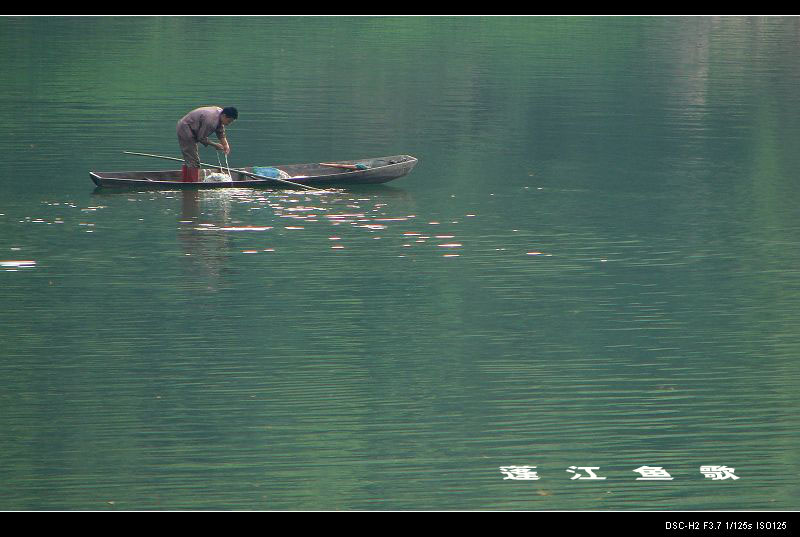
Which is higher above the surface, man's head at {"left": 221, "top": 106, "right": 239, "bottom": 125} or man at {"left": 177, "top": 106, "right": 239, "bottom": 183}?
man's head at {"left": 221, "top": 106, "right": 239, "bottom": 125}

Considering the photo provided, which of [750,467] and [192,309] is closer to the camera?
[750,467]

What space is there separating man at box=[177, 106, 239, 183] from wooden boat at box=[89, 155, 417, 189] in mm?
364

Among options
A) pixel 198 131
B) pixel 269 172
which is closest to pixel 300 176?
pixel 269 172

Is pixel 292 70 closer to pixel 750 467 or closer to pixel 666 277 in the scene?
pixel 666 277

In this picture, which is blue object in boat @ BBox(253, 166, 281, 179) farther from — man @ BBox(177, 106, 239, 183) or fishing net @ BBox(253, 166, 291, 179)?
man @ BBox(177, 106, 239, 183)

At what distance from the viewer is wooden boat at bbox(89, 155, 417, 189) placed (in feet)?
73.1

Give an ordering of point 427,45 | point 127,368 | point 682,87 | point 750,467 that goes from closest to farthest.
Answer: point 750,467 → point 127,368 → point 682,87 → point 427,45

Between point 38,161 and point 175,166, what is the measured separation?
2545 mm

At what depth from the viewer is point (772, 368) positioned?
13.4 meters

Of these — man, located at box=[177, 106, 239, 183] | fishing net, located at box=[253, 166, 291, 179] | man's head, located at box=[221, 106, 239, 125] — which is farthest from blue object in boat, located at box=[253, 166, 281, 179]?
man's head, located at box=[221, 106, 239, 125]

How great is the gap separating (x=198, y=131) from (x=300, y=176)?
73.9 inches

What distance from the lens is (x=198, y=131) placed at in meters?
22.3

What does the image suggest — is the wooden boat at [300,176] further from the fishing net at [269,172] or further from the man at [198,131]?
the man at [198,131]

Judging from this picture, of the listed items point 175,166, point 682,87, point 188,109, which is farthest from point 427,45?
point 175,166
